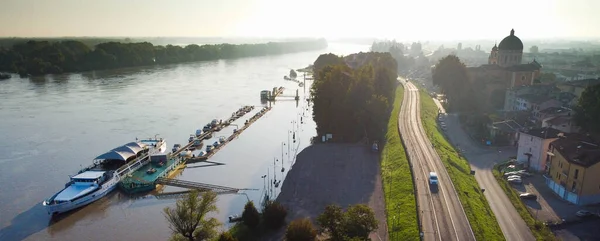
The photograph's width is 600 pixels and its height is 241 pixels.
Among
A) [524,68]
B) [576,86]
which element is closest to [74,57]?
[524,68]

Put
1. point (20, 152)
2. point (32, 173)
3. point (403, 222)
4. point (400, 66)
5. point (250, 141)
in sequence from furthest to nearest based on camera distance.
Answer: point (400, 66) → point (250, 141) → point (20, 152) → point (32, 173) → point (403, 222)

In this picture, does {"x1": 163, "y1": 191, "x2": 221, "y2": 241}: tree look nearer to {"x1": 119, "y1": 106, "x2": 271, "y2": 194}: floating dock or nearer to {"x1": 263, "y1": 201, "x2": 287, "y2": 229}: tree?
{"x1": 263, "y1": 201, "x2": 287, "y2": 229}: tree

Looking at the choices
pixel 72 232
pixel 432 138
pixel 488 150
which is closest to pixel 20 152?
pixel 72 232

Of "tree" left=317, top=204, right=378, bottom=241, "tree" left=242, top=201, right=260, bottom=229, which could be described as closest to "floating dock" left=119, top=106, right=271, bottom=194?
"tree" left=242, top=201, right=260, bottom=229

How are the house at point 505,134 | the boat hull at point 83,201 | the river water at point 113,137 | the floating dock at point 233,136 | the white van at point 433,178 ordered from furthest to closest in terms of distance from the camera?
the house at point 505,134 → the floating dock at point 233,136 → the white van at point 433,178 → the boat hull at point 83,201 → the river water at point 113,137

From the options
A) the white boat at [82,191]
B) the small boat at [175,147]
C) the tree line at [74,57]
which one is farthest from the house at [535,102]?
the tree line at [74,57]

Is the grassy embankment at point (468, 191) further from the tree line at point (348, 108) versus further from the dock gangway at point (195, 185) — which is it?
the dock gangway at point (195, 185)

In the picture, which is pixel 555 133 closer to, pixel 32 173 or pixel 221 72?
pixel 32 173
